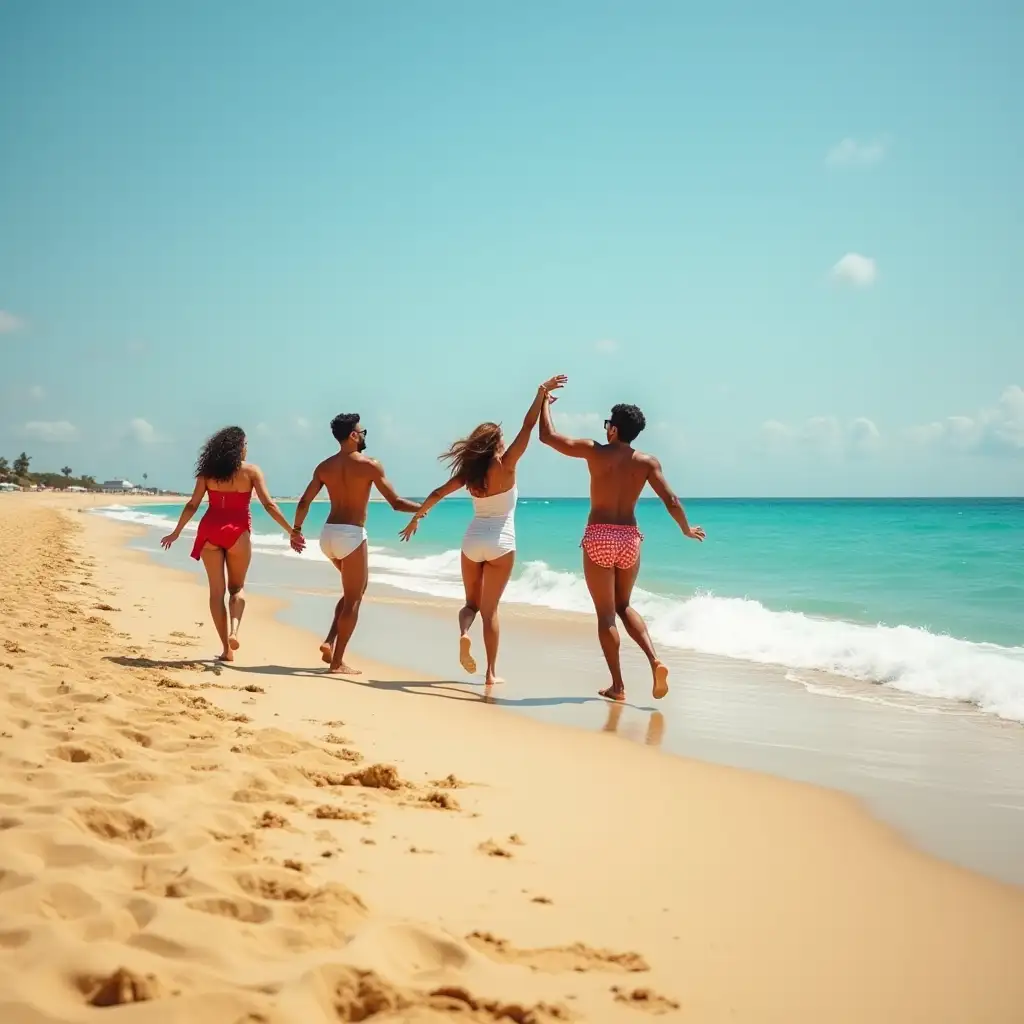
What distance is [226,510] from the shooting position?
24.2ft

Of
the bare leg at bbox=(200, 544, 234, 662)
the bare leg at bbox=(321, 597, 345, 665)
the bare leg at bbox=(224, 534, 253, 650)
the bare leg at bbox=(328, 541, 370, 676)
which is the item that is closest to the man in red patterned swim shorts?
the bare leg at bbox=(328, 541, 370, 676)

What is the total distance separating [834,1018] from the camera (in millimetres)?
2326

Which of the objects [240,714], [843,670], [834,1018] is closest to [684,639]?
→ [843,670]

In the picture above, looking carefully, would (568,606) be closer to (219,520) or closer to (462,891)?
(219,520)

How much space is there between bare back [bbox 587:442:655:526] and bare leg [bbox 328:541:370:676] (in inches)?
80.9

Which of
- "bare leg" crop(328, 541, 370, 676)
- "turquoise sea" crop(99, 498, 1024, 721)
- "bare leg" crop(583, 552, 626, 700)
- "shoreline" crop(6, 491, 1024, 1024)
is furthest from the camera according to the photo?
"turquoise sea" crop(99, 498, 1024, 721)

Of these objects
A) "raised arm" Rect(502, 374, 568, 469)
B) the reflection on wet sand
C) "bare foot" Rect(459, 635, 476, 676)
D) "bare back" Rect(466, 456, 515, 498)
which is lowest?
the reflection on wet sand

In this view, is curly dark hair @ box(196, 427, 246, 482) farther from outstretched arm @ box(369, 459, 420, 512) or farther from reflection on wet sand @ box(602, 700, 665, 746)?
reflection on wet sand @ box(602, 700, 665, 746)

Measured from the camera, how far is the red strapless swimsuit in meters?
7.32

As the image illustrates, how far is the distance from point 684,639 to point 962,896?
23.2 ft

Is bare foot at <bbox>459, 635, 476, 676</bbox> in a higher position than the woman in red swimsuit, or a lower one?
lower

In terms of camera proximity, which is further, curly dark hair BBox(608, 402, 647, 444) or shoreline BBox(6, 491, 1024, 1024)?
curly dark hair BBox(608, 402, 647, 444)

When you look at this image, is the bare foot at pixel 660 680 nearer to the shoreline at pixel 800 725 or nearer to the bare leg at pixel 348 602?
the shoreline at pixel 800 725

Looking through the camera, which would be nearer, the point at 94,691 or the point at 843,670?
the point at 94,691
